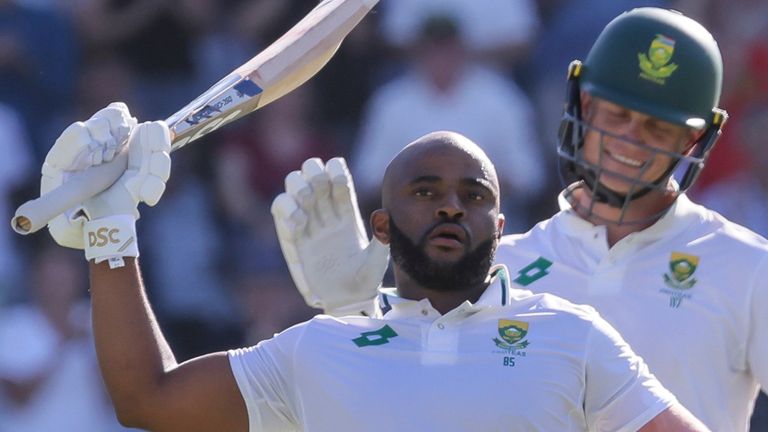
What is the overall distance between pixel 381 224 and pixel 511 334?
1.42ft

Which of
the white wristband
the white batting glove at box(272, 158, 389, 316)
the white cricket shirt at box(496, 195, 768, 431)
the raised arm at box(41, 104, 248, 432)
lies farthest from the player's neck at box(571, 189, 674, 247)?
the white wristband

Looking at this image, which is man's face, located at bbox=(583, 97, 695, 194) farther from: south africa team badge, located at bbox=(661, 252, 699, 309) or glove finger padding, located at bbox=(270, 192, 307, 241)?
glove finger padding, located at bbox=(270, 192, 307, 241)

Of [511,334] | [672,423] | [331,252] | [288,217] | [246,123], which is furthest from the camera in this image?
[246,123]

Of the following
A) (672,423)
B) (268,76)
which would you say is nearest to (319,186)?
(268,76)

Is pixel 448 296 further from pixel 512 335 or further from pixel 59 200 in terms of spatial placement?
pixel 59 200

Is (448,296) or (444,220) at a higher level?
(444,220)

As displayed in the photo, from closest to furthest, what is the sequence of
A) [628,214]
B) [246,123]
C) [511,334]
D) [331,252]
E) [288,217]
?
[511,334] < [628,214] < [288,217] < [331,252] < [246,123]

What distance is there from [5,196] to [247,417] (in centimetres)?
398

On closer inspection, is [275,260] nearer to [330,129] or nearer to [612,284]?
[330,129]

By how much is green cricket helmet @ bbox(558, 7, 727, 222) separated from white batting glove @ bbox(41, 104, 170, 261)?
1205 mm

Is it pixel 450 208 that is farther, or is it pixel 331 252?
pixel 331 252

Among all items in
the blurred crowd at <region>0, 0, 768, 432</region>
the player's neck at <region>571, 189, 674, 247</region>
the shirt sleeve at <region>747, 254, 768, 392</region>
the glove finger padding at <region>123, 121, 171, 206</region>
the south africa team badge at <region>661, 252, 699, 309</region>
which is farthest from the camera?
the blurred crowd at <region>0, 0, 768, 432</region>

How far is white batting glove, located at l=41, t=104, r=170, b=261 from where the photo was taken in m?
3.22

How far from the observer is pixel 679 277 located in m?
3.98
